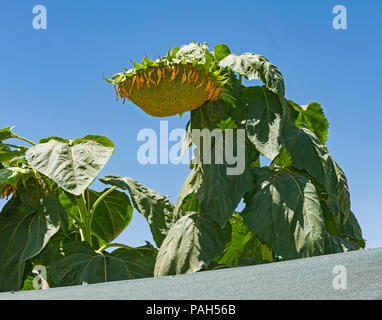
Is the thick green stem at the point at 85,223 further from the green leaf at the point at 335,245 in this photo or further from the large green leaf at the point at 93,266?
the green leaf at the point at 335,245

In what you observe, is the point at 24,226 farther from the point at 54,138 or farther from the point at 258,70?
the point at 258,70

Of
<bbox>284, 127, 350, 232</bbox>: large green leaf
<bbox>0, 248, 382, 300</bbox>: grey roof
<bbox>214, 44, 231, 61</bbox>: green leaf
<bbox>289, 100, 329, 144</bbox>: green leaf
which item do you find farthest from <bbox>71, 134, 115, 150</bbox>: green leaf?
<bbox>0, 248, 382, 300</bbox>: grey roof

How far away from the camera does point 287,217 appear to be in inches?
72.7

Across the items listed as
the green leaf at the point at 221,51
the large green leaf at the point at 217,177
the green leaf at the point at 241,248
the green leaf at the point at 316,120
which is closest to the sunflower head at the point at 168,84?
the large green leaf at the point at 217,177

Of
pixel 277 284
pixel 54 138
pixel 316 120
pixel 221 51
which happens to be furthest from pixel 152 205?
pixel 277 284

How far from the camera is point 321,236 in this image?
1.79m

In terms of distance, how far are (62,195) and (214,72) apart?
1.29m

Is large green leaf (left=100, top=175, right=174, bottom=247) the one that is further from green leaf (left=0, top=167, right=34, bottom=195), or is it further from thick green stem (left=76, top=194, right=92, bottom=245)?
green leaf (left=0, top=167, right=34, bottom=195)

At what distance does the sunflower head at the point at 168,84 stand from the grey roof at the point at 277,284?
3.61 feet

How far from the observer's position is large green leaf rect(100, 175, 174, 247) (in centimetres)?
238

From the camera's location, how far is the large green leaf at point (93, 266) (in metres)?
2.14

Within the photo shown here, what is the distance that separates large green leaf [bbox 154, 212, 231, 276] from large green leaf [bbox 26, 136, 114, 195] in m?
0.36

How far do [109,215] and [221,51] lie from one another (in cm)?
104

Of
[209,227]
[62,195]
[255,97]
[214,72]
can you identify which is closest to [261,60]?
[255,97]
